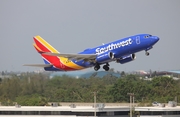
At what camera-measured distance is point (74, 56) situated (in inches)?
4087

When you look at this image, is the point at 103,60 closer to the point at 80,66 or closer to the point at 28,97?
the point at 80,66

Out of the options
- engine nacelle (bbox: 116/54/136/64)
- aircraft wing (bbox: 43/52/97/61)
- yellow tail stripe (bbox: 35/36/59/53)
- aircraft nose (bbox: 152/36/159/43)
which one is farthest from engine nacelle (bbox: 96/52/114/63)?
yellow tail stripe (bbox: 35/36/59/53)

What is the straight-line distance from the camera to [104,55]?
10131 cm

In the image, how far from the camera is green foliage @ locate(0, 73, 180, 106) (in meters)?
141

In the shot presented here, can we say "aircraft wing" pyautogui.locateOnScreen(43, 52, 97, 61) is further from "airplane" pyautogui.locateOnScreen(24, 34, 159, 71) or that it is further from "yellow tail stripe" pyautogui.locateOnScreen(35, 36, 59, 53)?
"yellow tail stripe" pyautogui.locateOnScreen(35, 36, 59, 53)

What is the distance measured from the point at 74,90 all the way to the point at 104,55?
51.4 meters

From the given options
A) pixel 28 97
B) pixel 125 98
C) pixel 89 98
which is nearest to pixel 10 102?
pixel 28 97

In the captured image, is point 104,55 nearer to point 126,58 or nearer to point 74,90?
point 126,58

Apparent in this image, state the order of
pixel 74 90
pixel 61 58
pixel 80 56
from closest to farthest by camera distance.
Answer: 1. pixel 80 56
2. pixel 61 58
3. pixel 74 90

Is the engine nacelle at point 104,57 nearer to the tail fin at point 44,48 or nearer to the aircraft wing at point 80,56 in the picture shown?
the aircraft wing at point 80,56

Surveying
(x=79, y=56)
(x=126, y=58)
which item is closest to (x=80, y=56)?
(x=79, y=56)

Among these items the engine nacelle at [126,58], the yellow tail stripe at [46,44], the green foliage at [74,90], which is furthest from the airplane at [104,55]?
the green foliage at [74,90]

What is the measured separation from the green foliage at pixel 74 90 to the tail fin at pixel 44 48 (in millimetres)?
17575

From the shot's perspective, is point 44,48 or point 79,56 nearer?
point 79,56
